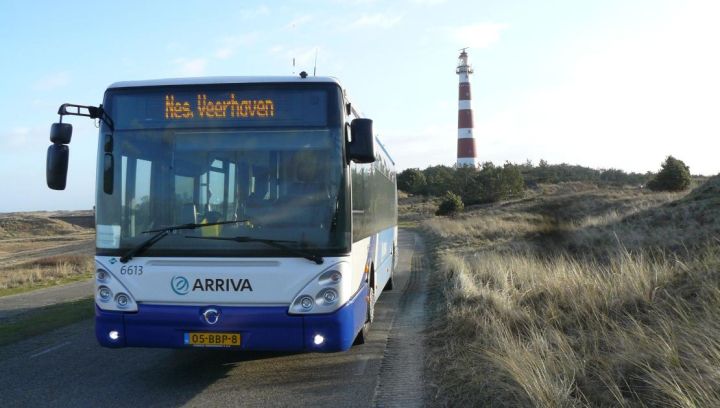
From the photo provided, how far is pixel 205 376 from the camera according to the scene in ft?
21.7

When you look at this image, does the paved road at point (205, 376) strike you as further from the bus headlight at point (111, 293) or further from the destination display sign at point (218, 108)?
the destination display sign at point (218, 108)

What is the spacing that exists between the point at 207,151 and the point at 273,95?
2.84ft

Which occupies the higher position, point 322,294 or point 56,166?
point 56,166

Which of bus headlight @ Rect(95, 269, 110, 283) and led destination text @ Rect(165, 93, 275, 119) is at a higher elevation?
led destination text @ Rect(165, 93, 275, 119)

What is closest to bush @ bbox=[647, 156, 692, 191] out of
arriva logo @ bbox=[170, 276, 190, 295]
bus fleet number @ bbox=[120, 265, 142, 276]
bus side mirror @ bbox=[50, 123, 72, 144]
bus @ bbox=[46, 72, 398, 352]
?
bus @ bbox=[46, 72, 398, 352]

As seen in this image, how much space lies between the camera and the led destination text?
5.97m

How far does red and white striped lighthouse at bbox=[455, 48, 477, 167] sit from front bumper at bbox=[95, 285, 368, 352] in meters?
62.1

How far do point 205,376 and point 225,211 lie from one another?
2023 mm

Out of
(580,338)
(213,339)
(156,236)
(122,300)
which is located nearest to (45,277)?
(122,300)

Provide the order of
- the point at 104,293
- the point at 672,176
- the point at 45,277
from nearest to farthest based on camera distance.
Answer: the point at 104,293
the point at 45,277
the point at 672,176

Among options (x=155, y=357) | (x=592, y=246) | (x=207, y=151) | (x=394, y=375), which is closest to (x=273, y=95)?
(x=207, y=151)

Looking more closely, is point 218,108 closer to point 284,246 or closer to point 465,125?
point 284,246

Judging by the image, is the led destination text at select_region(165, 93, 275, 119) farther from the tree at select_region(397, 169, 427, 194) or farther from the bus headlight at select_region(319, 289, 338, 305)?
the tree at select_region(397, 169, 427, 194)

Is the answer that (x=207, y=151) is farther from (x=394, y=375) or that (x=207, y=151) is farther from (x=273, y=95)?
(x=394, y=375)
